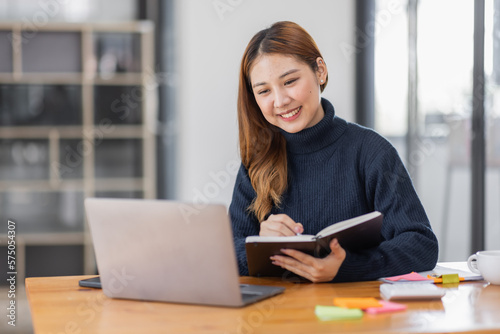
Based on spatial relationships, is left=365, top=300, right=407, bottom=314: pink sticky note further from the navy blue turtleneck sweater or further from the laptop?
the navy blue turtleneck sweater

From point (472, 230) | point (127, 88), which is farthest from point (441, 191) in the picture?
point (127, 88)

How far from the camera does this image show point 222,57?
4074 mm

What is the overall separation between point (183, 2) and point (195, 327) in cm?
336

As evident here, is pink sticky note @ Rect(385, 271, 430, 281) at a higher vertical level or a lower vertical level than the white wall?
lower

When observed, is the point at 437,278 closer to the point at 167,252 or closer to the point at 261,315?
the point at 261,315

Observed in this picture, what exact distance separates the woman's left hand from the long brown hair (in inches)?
14.6

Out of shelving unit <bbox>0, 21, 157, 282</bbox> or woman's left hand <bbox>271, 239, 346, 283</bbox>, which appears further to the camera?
shelving unit <bbox>0, 21, 157, 282</bbox>

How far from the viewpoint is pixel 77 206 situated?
4.50 meters

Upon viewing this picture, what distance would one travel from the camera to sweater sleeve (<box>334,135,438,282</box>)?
61.6 inches

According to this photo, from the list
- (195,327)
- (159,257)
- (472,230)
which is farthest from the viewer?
(472,230)

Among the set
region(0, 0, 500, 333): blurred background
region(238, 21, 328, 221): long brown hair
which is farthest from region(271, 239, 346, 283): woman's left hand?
region(0, 0, 500, 333): blurred background

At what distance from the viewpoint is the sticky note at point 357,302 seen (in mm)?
1232

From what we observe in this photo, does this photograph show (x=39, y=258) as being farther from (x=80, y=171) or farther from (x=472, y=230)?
(x=472, y=230)

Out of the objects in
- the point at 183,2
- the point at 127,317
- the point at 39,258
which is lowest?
the point at 39,258
